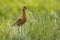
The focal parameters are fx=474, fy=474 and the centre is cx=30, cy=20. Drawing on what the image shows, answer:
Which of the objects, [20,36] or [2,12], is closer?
[20,36]

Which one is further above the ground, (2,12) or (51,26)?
(51,26)

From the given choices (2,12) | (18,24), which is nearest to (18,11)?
(2,12)

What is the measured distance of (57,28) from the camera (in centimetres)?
838

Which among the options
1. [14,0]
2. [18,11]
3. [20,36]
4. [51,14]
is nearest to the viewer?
[20,36]

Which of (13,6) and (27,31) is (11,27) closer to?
(27,31)

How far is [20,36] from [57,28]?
725 mm

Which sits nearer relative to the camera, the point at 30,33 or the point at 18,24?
the point at 30,33

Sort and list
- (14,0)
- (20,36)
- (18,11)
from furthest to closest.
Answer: (14,0)
(18,11)
(20,36)

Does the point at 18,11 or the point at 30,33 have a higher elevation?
the point at 30,33

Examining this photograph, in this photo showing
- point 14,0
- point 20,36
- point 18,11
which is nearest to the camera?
point 20,36

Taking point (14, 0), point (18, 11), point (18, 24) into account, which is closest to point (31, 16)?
point (18, 24)

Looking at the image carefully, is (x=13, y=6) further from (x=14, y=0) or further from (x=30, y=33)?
(x=30, y=33)

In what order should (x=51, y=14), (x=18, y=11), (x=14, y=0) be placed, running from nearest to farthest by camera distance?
(x=51, y=14), (x=18, y=11), (x=14, y=0)

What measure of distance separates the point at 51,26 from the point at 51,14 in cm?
48
